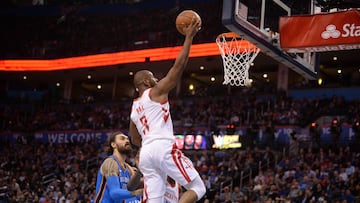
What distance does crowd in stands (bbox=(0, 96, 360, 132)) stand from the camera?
74.0ft

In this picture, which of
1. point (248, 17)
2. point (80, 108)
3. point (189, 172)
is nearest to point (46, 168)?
point (80, 108)

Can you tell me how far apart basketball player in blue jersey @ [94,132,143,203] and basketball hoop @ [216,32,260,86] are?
4.72 metres

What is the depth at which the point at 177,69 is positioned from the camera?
5.20 meters

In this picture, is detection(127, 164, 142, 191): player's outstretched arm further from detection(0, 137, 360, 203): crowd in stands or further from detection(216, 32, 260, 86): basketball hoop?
detection(0, 137, 360, 203): crowd in stands

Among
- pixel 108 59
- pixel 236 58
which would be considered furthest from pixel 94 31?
pixel 236 58

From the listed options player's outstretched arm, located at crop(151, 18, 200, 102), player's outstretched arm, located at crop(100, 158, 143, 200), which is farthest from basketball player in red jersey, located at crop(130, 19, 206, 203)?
player's outstretched arm, located at crop(100, 158, 143, 200)

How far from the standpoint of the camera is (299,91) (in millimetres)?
25969

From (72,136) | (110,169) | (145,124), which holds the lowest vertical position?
(72,136)

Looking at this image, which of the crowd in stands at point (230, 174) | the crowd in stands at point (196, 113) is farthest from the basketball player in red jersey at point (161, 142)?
the crowd in stands at point (196, 113)

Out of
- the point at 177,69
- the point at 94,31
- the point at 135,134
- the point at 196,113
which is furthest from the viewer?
the point at 94,31

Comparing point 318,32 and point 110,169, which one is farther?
point 318,32

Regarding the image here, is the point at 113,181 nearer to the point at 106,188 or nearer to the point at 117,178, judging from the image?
the point at 117,178

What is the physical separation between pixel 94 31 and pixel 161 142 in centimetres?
2888

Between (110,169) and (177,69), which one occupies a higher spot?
(177,69)
